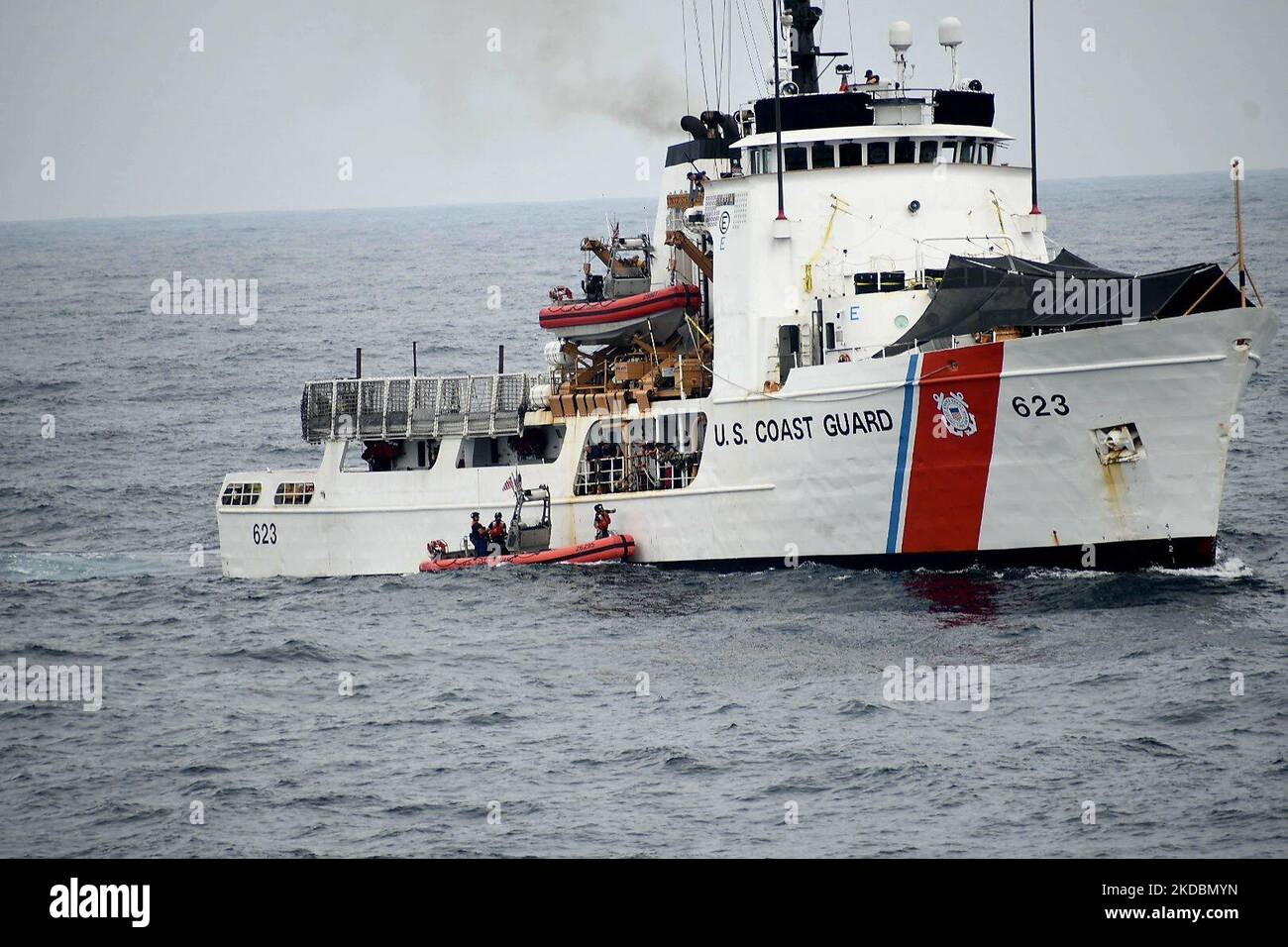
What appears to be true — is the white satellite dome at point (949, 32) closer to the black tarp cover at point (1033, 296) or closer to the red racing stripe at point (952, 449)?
the black tarp cover at point (1033, 296)

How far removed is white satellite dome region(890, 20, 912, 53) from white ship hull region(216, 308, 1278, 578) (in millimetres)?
8050

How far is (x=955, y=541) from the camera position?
107ft

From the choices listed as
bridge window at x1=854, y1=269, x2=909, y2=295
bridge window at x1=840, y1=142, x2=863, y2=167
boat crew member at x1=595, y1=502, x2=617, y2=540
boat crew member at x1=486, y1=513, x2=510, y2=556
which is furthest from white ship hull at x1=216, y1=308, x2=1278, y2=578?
bridge window at x1=840, y1=142, x2=863, y2=167

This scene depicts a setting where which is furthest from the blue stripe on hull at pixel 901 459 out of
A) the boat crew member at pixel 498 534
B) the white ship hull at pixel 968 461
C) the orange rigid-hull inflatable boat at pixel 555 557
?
the boat crew member at pixel 498 534

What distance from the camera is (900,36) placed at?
3688cm

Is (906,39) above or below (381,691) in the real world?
above

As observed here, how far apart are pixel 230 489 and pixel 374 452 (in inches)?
149

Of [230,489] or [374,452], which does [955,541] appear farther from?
[230,489]

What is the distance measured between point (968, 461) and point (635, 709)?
8228mm

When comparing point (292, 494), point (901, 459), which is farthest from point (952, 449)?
point (292, 494)

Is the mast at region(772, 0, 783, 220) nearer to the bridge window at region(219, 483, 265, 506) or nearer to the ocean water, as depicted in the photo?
the ocean water

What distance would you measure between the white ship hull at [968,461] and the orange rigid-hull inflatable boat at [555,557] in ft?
1.51

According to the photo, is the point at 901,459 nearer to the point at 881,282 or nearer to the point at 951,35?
the point at 881,282
